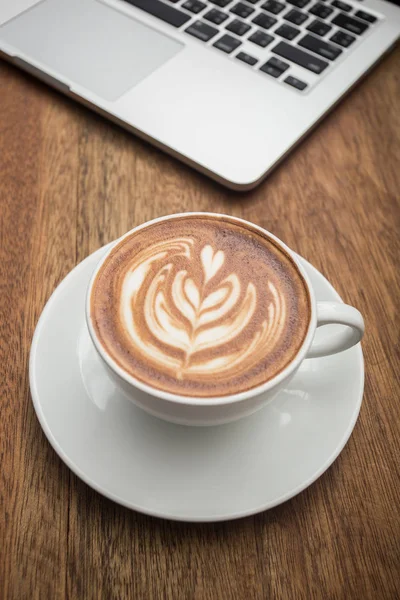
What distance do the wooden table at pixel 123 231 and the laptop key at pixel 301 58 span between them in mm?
81

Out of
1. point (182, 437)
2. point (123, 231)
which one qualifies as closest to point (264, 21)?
point (123, 231)

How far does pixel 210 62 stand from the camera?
92 cm

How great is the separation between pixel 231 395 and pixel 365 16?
79cm

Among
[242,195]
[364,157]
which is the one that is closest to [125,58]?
[242,195]

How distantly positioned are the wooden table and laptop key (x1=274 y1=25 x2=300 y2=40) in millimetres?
140

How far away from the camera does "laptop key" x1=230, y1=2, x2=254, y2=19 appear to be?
0.97 metres

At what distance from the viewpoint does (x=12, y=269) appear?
2.48ft

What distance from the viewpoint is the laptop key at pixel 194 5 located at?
3.21 ft

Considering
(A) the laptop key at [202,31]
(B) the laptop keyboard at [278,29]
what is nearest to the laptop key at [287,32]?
(B) the laptop keyboard at [278,29]

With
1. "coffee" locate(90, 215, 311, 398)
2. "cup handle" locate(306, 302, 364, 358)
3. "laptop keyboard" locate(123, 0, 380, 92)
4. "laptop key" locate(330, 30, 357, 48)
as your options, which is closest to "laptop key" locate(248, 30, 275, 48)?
"laptop keyboard" locate(123, 0, 380, 92)

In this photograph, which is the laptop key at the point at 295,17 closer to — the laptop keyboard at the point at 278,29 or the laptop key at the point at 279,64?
the laptop keyboard at the point at 278,29

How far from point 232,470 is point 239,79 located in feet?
2.02

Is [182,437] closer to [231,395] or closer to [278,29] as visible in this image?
[231,395]

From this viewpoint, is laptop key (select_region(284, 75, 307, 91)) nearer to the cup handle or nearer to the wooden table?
the wooden table
